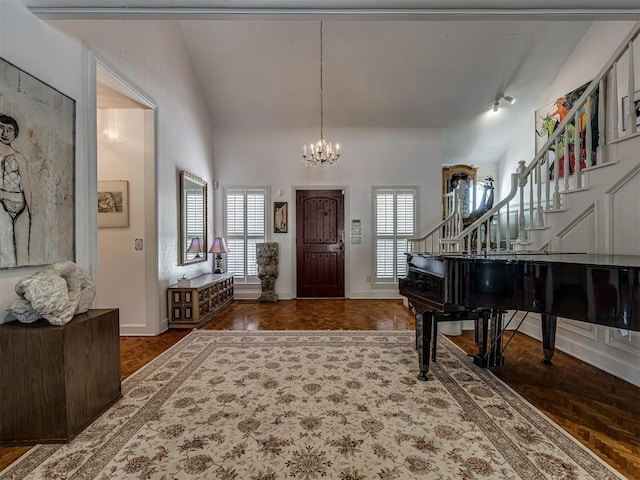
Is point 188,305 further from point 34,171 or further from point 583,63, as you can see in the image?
point 583,63

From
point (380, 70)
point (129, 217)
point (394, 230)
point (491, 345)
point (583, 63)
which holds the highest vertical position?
point (380, 70)

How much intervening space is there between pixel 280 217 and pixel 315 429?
15.2ft

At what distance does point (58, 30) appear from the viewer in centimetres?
231

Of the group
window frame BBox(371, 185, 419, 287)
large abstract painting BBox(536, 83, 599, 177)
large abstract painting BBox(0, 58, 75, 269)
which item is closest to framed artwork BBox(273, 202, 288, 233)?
window frame BBox(371, 185, 419, 287)

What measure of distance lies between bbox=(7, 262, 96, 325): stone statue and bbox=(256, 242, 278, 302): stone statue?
12.9 feet

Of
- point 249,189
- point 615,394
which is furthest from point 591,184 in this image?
point 249,189

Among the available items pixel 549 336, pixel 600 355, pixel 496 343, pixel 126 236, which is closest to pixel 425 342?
pixel 496 343

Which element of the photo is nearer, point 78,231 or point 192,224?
point 78,231

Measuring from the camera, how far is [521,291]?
196 cm

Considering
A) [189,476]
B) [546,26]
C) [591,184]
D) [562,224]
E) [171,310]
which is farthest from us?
[546,26]

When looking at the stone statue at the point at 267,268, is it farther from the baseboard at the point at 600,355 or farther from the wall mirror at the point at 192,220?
the baseboard at the point at 600,355

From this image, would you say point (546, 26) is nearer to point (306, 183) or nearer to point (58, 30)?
point (306, 183)

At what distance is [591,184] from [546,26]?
3280mm

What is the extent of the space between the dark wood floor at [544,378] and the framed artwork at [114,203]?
139 cm
